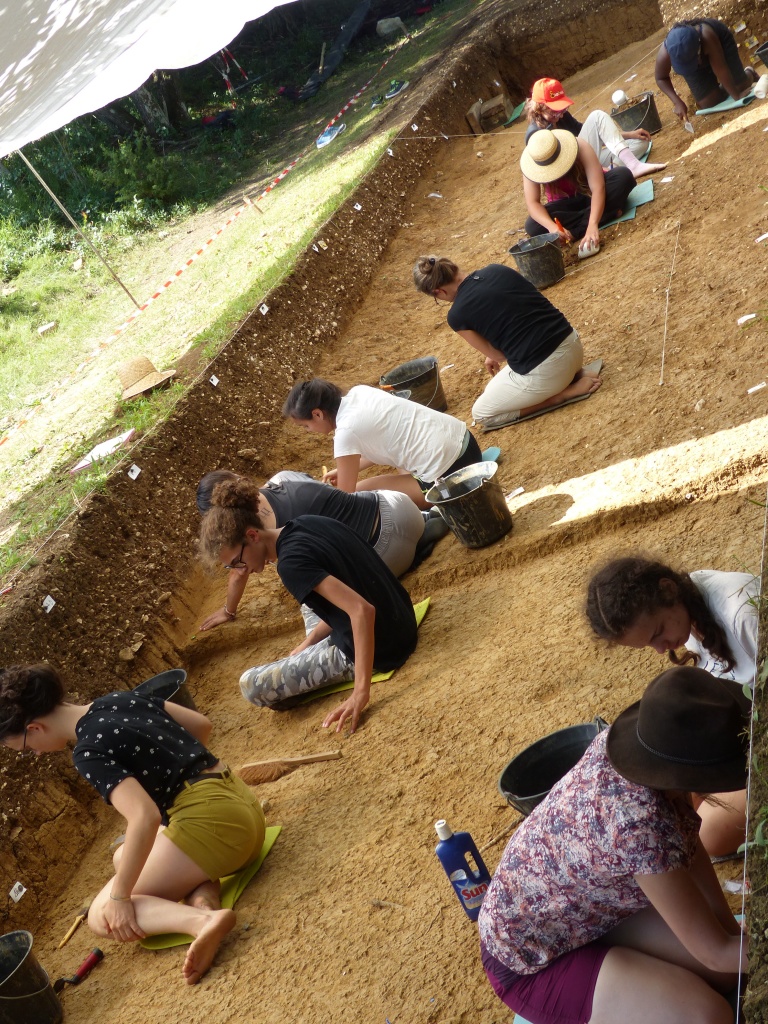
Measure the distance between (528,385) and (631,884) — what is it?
425 cm

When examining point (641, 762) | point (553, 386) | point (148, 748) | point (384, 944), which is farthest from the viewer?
point (553, 386)

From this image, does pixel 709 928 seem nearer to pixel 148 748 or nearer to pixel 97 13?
pixel 148 748

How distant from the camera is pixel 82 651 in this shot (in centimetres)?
567

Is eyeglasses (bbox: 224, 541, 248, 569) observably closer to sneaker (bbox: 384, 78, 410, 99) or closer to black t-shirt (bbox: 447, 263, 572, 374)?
black t-shirt (bbox: 447, 263, 572, 374)

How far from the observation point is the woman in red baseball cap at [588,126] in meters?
8.03

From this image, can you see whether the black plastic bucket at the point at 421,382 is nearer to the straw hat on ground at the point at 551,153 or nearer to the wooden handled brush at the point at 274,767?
the straw hat on ground at the point at 551,153

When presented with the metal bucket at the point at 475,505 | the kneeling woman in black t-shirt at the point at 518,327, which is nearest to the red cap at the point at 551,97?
the kneeling woman in black t-shirt at the point at 518,327

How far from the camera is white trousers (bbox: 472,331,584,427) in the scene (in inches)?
230

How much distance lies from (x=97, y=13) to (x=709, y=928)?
731 centimetres

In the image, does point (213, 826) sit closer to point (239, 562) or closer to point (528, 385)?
point (239, 562)

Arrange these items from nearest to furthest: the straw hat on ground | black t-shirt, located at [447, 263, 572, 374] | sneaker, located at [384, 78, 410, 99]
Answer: black t-shirt, located at [447, 263, 572, 374] → the straw hat on ground → sneaker, located at [384, 78, 410, 99]

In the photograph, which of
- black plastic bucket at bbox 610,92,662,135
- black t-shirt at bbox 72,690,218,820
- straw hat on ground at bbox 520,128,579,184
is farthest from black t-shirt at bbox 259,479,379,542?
black plastic bucket at bbox 610,92,662,135

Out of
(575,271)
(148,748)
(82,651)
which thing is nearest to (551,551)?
(148,748)

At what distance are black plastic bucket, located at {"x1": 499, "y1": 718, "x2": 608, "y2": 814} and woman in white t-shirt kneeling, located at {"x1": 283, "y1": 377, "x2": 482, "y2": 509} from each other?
2.54 meters
